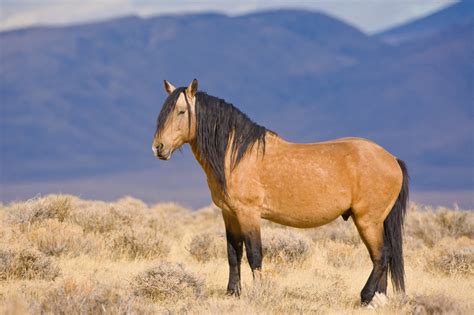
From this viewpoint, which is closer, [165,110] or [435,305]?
[435,305]

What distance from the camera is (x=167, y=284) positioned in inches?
378

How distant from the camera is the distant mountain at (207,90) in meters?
109

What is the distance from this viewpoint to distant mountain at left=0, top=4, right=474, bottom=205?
109000 millimetres

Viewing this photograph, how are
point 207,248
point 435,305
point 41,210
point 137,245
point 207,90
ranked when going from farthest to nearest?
point 207,90 < point 41,210 < point 207,248 < point 137,245 < point 435,305

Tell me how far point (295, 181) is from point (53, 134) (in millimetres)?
116688

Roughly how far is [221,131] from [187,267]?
2826 mm

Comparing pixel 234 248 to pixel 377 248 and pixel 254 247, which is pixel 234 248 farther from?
pixel 377 248

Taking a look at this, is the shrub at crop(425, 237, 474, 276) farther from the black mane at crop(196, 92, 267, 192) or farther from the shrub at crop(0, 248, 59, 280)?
the shrub at crop(0, 248, 59, 280)

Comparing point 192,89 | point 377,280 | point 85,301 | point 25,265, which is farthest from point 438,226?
point 85,301

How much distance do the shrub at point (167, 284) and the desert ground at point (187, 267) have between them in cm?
1

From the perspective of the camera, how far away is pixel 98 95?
141 metres

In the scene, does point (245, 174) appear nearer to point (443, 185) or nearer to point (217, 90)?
point (443, 185)

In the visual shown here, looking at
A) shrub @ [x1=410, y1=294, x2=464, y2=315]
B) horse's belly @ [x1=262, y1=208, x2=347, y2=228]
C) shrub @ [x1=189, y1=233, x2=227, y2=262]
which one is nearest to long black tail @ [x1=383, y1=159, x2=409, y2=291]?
horse's belly @ [x1=262, y1=208, x2=347, y2=228]

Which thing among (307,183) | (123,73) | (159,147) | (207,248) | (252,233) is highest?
(123,73)
